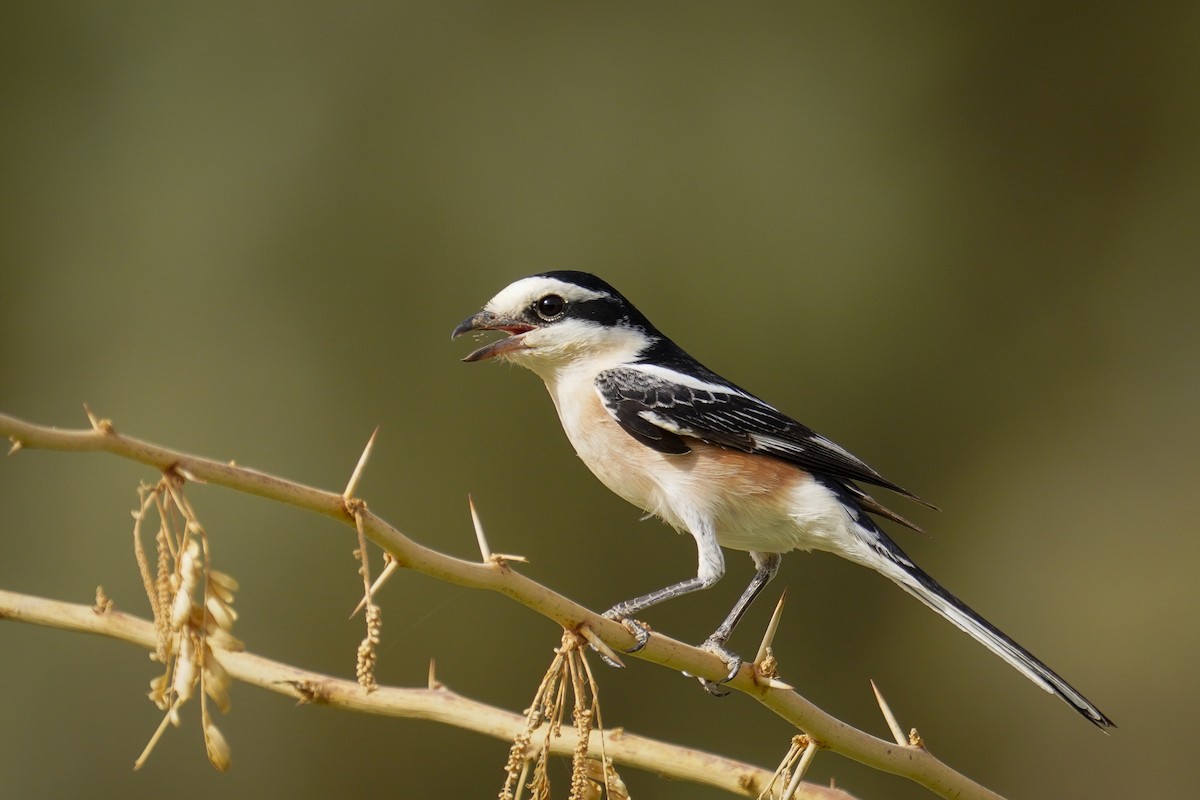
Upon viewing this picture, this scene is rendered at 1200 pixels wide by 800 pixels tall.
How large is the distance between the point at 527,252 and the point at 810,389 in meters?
1.45

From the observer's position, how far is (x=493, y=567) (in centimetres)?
136

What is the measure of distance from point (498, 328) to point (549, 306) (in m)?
0.14

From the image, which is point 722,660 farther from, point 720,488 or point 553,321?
point 553,321

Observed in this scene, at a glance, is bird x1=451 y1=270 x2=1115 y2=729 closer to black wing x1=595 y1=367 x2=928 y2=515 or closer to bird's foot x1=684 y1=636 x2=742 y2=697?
black wing x1=595 y1=367 x2=928 y2=515

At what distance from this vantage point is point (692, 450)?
274 centimetres

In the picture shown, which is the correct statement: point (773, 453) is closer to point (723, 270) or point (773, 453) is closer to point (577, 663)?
point (577, 663)

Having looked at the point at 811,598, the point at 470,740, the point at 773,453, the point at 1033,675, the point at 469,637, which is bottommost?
the point at 470,740

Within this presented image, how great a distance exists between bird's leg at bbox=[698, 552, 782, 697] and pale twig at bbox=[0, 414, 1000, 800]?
0.15 m

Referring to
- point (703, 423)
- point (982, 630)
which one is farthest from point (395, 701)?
point (982, 630)

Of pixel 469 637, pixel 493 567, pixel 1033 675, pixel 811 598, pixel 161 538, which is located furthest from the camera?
pixel 811 598

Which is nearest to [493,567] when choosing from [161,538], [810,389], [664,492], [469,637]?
[161,538]

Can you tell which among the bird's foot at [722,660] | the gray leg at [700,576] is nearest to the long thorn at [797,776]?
the bird's foot at [722,660]

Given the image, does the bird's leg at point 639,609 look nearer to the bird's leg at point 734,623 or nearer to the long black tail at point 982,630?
the bird's leg at point 734,623

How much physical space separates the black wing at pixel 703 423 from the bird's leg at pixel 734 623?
34cm
